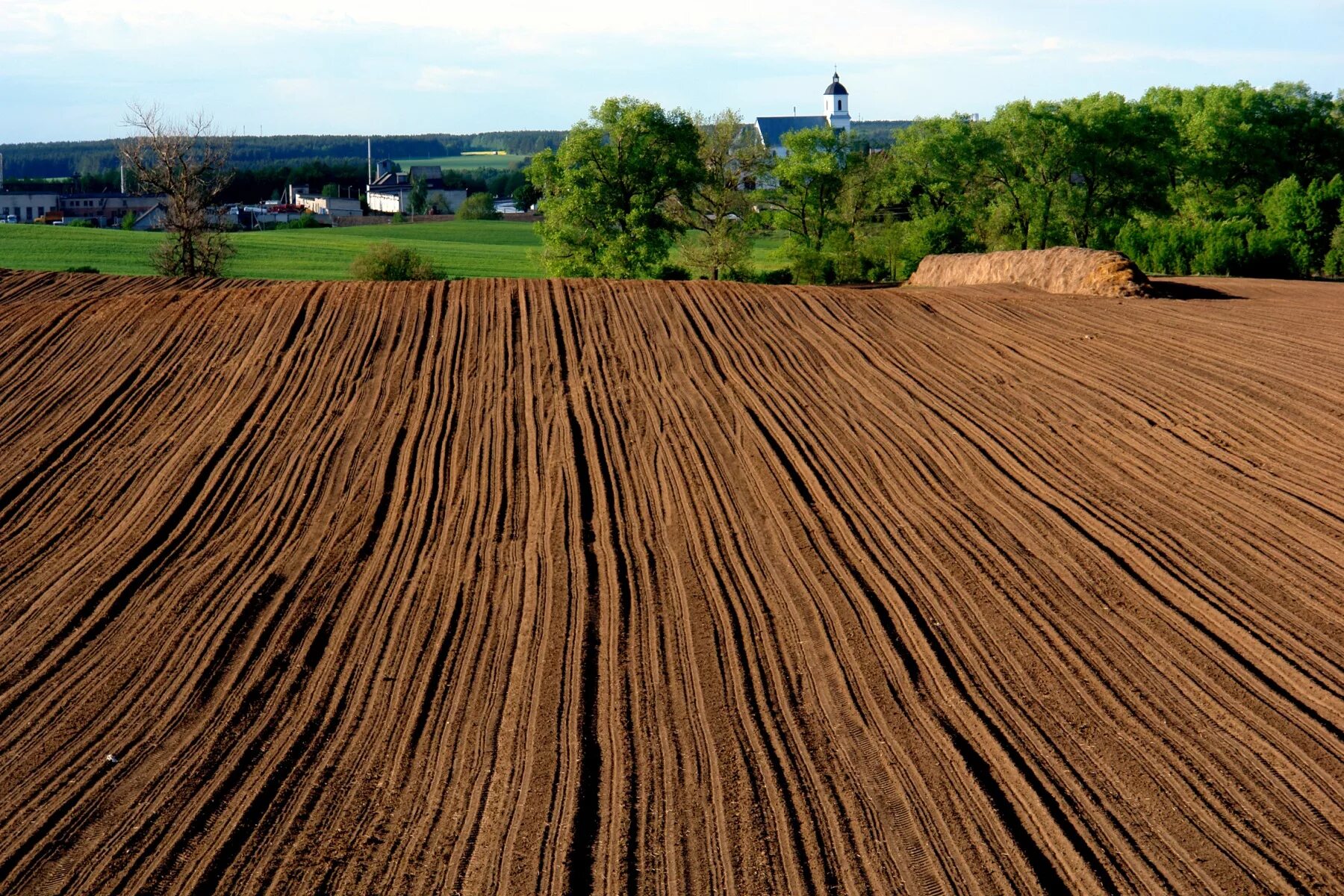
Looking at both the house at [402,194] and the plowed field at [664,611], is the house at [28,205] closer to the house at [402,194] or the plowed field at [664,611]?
the house at [402,194]

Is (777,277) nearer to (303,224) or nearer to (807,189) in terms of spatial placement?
(807,189)

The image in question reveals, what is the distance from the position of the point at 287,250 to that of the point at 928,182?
117 feet

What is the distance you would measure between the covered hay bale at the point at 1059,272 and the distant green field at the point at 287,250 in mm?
22178

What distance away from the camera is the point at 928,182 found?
5497cm

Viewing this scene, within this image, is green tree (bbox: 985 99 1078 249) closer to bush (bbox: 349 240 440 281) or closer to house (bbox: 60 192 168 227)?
bush (bbox: 349 240 440 281)

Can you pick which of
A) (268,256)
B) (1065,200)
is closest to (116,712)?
(1065,200)

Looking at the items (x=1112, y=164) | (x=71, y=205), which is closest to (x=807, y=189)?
(x=1112, y=164)

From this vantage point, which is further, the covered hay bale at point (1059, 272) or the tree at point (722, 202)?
the tree at point (722, 202)

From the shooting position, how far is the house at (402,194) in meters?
121

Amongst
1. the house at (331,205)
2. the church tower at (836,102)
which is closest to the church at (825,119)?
the church tower at (836,102)

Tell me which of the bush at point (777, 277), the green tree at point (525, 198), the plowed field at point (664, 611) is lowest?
the plowed field at point (664, 611)

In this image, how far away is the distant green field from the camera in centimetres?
5684

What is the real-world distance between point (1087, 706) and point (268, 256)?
60240 millimetres

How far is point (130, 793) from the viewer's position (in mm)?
9062
